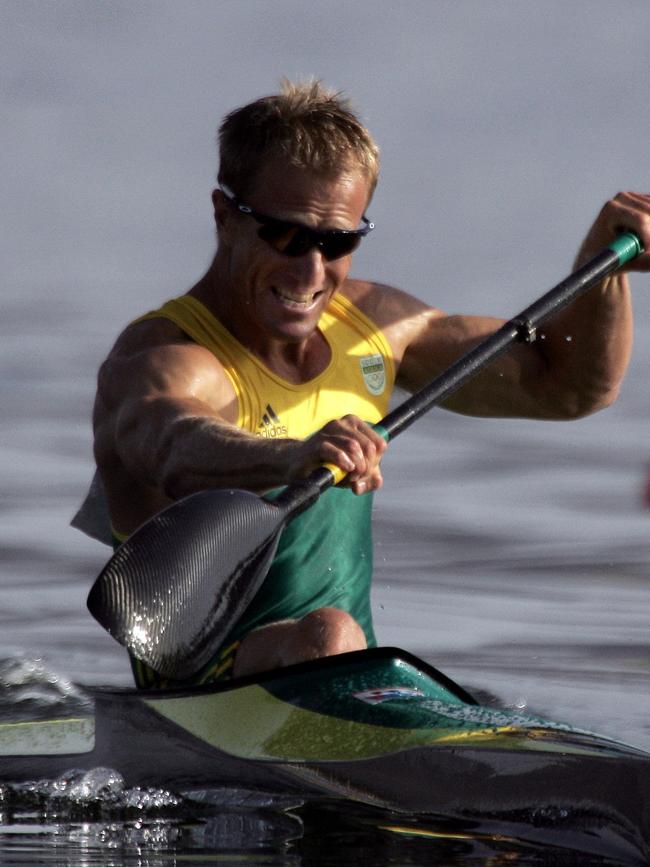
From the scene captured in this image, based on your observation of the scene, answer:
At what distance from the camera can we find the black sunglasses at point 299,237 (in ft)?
13.2

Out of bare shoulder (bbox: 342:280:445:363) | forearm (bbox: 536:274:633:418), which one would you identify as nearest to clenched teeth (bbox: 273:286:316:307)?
bare shoulder (bbox: 342:280:445:363)

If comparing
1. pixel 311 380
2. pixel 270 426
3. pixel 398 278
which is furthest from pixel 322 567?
pixel 398 278

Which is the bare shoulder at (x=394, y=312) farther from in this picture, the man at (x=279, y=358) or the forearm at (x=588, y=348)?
the forearm at (x=588, y=348)

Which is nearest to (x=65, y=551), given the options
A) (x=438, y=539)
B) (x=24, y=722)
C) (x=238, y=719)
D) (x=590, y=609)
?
(x=438, y=539)

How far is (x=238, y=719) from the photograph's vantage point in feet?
11.8

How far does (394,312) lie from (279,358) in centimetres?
45

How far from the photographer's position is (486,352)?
398 cm

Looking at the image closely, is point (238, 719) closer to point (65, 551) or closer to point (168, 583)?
point (168, 583)

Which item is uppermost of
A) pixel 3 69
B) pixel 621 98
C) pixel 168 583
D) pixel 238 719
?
pixel 3 69

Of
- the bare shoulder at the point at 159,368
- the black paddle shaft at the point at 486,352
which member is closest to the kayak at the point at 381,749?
the black paddle shaft at the point at 486,352

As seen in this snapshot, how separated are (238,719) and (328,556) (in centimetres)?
60

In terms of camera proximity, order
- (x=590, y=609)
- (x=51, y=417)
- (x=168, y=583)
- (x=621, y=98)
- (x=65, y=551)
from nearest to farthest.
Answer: (x=168, y=583) → (x=590, y=609) → (x=65, y=551) → (x=51, y=417) → (x=621, y=98)

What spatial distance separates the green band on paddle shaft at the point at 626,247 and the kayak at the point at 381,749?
3.77 ft

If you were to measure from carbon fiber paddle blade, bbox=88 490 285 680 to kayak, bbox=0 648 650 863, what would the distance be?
0.16 meters
